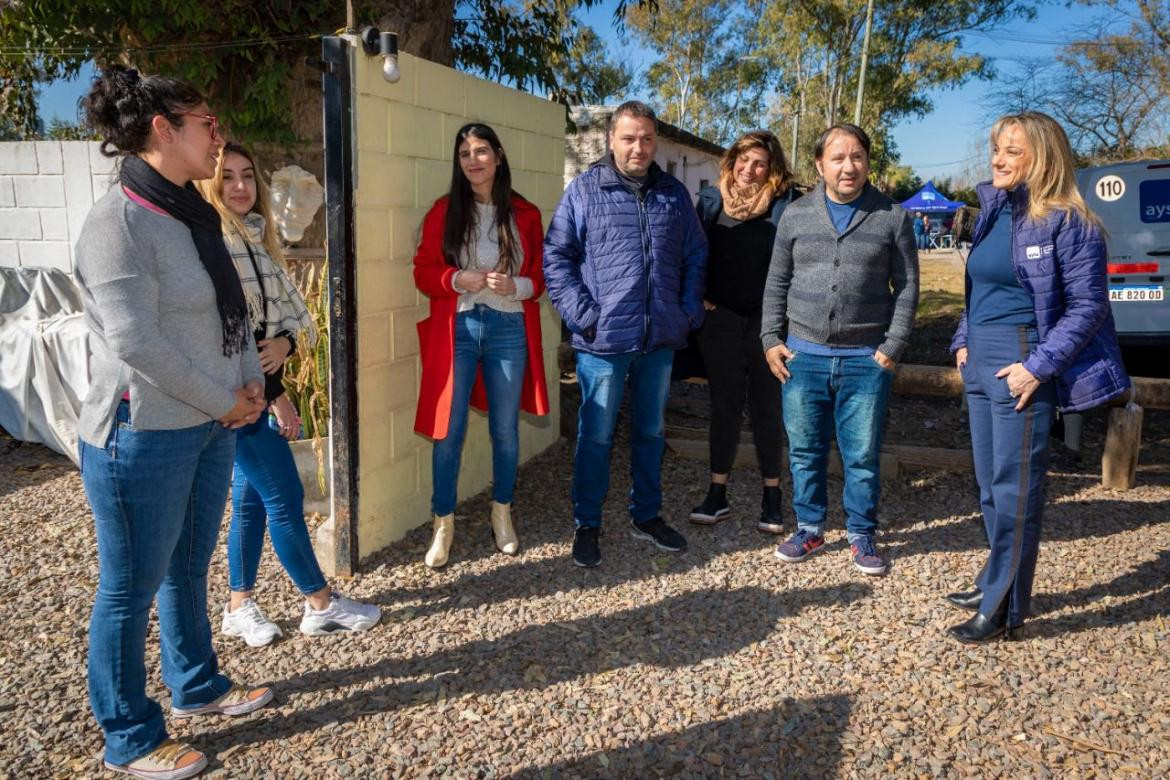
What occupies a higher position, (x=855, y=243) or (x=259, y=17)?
(x=259, y=17)

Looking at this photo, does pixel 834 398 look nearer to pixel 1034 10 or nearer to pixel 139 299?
pixel 139 299

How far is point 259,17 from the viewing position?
6684 millimetres

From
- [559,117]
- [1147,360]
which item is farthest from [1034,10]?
[559,117]

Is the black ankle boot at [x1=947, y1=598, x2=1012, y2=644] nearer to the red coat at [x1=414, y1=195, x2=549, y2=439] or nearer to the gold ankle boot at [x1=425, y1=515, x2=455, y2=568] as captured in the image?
the red coat at [x1=414, y1=195, x2=549, y2=439]

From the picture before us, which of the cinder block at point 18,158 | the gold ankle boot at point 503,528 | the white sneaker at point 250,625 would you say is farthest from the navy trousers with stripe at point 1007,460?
the cinder block at point 18,158

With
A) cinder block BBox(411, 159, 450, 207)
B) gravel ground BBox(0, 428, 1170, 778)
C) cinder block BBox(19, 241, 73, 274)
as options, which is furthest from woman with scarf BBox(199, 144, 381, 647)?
cinder block BBox(19, 241, 73, 274)

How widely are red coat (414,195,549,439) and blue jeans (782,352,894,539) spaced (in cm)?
122

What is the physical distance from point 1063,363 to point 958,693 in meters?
1.22

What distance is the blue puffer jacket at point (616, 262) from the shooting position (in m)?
3.84

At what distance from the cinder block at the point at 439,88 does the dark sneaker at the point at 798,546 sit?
2769mm

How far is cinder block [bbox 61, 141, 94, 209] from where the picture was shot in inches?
264

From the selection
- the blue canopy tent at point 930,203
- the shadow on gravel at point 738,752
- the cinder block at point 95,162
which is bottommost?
the shadow on gravel at point 738,752

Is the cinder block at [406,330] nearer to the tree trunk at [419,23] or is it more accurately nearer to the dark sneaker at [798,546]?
the dark sneaker at [798,546]

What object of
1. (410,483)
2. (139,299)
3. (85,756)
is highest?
(139,299)
